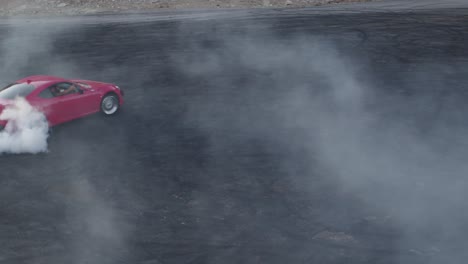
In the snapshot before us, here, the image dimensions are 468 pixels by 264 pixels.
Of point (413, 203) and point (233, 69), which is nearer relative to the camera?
point (413, 203)

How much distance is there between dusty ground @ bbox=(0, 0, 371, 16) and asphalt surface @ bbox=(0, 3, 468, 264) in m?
9.70

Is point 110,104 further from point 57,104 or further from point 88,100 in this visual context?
point 57,104

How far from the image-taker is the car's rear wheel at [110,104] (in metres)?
14.9

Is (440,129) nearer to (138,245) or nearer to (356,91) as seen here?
(356,91)

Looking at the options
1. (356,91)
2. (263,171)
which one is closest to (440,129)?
(356,91)

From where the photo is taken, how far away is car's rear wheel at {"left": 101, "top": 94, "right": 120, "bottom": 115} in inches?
586

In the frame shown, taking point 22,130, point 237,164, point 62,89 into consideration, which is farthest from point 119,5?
point 237,164

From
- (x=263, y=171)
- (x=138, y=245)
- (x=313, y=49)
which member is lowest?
(x=138, y=245)

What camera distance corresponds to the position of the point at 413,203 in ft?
32.4

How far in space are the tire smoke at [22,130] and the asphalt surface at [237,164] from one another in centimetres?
31

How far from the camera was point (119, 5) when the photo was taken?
3306cm

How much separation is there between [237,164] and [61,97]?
16.8ft

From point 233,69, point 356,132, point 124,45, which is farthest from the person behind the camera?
point 124,45

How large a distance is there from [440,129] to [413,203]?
424cm
